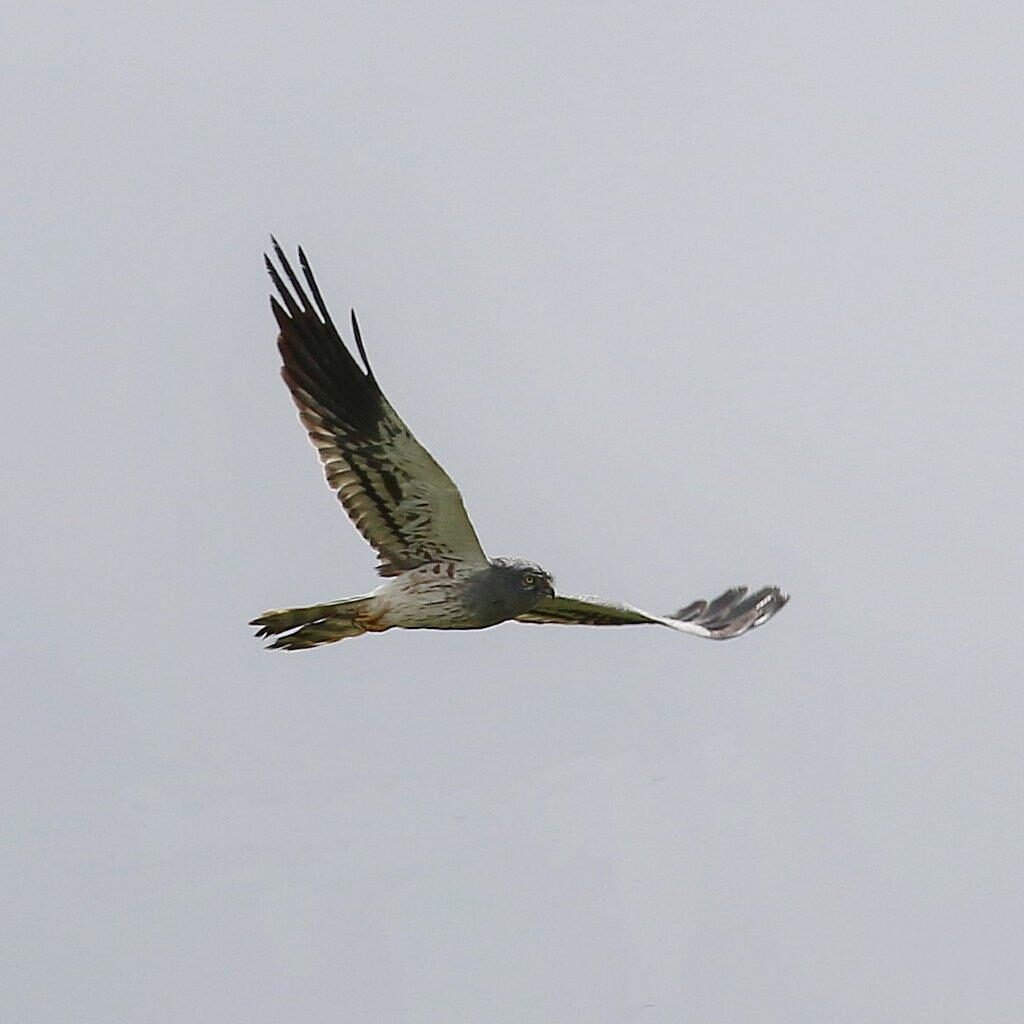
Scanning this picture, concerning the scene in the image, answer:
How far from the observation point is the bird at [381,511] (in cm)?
1808

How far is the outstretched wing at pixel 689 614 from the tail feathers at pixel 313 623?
144 centimetres

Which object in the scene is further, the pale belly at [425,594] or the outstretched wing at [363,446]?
the pale belly at [425,594]

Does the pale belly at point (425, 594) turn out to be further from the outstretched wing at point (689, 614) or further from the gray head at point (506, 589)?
the outstretched wing at point (689, 614)

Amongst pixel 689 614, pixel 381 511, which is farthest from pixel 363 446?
pixel 689 614

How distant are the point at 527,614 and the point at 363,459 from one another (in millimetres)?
2655

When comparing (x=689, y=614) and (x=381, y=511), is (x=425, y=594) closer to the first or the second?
(x=381, y=511)

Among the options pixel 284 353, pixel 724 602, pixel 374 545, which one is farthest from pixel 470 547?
pixel 724 602

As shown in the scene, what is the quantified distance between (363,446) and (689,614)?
540cm

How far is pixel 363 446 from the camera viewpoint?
59.9 feet

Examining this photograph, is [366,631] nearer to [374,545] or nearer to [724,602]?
[374,545]

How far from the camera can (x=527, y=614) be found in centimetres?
Result: 2033

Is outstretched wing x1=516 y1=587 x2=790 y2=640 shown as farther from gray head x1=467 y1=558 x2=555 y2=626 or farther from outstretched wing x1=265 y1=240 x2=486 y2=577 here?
outstretched wing x1=265 y1=240 x2=486 y2=577

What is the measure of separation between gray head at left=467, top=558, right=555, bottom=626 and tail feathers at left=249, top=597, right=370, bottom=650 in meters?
0.86

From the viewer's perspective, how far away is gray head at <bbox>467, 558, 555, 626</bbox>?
746 inches
